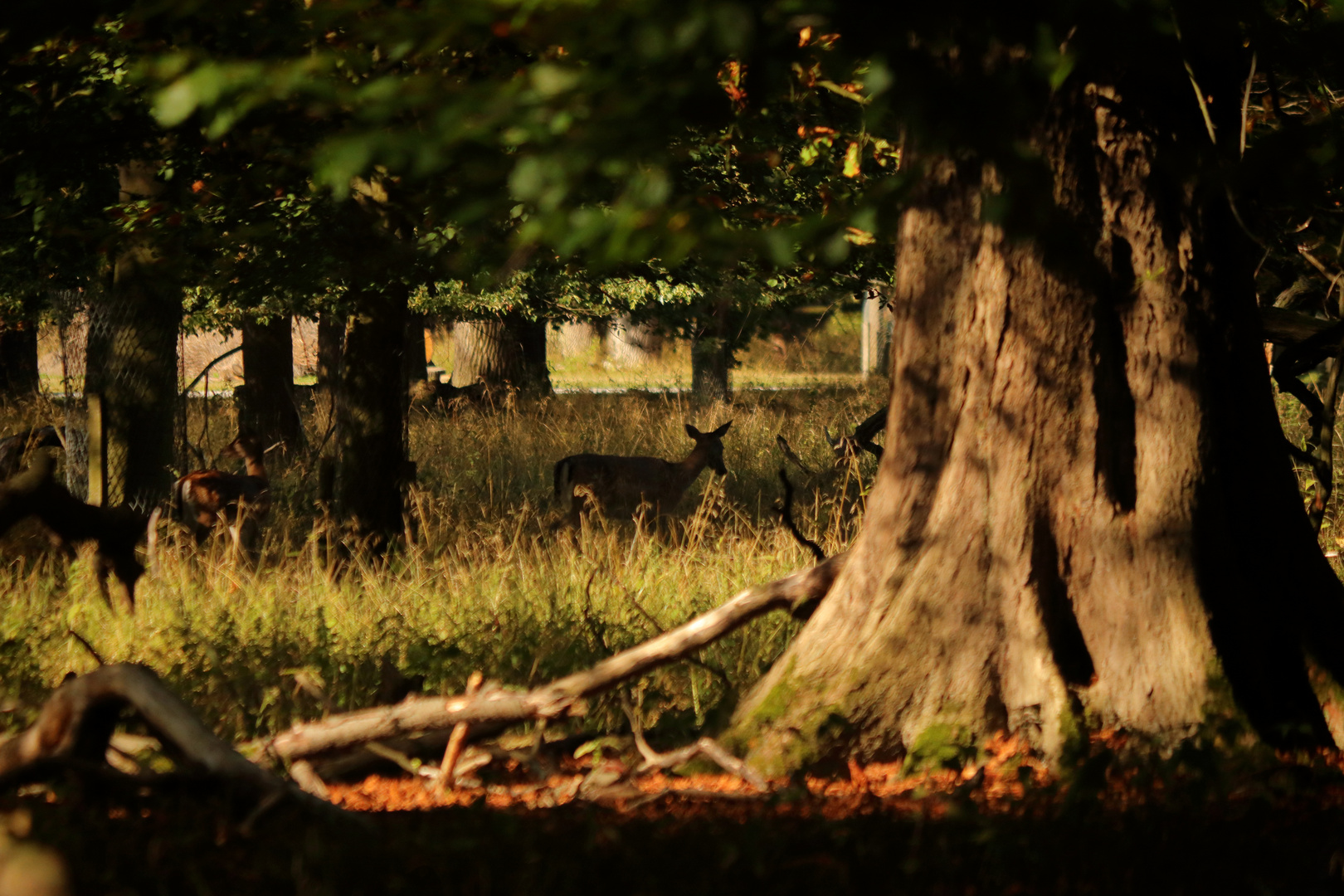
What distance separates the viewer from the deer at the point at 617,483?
35.1ft

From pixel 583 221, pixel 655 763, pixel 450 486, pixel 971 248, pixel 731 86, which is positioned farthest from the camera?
pixel 450 486

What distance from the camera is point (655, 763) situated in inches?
171

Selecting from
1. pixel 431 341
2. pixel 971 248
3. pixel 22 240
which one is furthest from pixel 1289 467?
pixel 431 341

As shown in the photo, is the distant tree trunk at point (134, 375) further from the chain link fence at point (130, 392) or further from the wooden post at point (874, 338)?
the wooden post at point (874, 338)

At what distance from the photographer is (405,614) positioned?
698cm

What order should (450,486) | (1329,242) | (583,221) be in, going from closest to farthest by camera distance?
(583,221) < (1329,242) < (450,486)

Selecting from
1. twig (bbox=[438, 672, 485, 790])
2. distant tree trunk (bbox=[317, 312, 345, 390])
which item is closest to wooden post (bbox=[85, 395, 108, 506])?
twig (bbox=[438, 672, 485, 790])

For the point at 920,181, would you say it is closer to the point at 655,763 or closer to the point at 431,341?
the point at 655,763

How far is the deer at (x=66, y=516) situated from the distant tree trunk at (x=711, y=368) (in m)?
16.4

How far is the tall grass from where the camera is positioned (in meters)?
5.67

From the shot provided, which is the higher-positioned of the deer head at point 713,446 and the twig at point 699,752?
the deer head at point 713,446

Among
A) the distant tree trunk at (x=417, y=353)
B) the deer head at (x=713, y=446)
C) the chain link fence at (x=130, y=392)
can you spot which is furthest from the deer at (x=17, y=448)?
the distant tree trunk at (x=417, y=353)

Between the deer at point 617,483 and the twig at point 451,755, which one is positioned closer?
the twig at point 451,755

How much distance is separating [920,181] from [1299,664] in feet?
7.70
